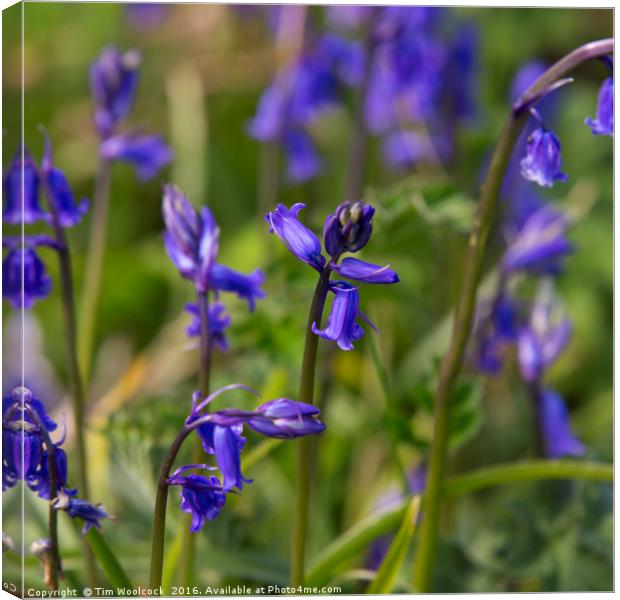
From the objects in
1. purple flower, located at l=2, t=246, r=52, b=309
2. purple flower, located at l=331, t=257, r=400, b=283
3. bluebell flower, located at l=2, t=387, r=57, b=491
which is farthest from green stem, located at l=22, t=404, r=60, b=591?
purple flower, located at l=331, t=257, r=400, b=283

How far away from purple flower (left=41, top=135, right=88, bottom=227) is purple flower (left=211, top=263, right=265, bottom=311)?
0.64ft

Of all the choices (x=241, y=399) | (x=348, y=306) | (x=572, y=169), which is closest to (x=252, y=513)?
(x=241, y=399)

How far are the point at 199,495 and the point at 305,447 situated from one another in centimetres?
15

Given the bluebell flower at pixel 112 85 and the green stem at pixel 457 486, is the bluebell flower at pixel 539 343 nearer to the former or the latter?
the green stem at pixel 457 486

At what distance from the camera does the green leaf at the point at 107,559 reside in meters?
1.11

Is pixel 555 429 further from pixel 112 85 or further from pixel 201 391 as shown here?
pixel 112 85

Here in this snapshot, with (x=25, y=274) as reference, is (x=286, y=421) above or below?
below

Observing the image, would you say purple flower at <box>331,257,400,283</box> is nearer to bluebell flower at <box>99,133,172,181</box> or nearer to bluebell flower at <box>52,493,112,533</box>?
bluebell flower at <box>52,493,112,533</box>

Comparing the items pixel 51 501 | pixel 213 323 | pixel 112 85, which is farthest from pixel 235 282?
pixel 112 85

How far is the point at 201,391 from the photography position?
45.8 inches

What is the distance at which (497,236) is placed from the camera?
204 cm

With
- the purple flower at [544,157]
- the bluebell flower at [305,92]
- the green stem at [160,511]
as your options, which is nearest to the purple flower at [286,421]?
the green stem at [160,511]

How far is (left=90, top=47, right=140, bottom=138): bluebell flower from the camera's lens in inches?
56.1

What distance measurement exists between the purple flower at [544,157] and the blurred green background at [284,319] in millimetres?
324
